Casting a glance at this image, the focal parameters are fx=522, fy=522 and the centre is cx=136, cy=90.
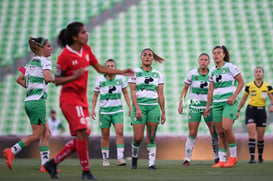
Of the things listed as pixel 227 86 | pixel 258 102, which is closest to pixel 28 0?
pixel 258 102

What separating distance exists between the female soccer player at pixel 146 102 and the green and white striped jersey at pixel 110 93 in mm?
1828

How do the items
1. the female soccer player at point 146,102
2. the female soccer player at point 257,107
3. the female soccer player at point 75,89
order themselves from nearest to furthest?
the female soccer player at point 75,89
the female soccer player at point 146,102
the female soccer player at point 257,107

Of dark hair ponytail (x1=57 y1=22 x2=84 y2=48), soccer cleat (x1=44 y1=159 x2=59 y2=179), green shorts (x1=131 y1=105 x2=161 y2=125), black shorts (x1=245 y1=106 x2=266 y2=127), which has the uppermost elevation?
dark hair ponytail (x1=57 y1=22 x2=84 y2=48)

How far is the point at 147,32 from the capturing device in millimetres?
21938

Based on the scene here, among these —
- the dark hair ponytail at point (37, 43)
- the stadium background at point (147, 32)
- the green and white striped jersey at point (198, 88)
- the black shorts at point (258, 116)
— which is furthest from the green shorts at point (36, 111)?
the stadium background at point (147, 32)

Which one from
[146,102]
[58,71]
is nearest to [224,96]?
[146,102]

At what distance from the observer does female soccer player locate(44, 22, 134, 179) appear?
5957 millimetres

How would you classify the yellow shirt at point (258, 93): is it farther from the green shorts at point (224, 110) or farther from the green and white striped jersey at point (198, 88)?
the green shorts at point (224, 110)

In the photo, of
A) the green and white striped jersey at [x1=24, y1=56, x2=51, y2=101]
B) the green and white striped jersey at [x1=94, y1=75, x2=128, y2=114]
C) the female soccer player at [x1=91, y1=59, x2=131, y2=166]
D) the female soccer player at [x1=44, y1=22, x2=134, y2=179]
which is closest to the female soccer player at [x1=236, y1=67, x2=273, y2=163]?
the female soccer player at [x1=91, y1=59, x2=131, y2=166]

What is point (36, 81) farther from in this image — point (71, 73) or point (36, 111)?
point (71, 73)

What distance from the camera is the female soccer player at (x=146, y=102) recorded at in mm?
8500

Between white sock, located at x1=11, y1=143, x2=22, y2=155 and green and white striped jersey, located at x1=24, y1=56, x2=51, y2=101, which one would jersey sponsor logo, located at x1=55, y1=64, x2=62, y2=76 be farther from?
white sock, located at x1=11, y1=143, x2=22, y2=155

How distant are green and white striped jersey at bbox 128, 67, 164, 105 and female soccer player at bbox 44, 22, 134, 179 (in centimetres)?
233

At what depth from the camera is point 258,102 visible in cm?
1113
